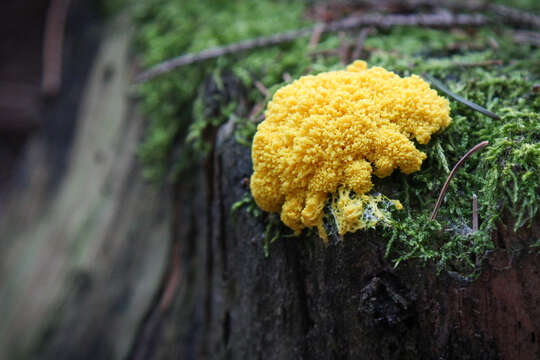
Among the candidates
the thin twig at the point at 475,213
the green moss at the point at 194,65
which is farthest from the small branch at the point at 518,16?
the thin twig at the point at 475,213

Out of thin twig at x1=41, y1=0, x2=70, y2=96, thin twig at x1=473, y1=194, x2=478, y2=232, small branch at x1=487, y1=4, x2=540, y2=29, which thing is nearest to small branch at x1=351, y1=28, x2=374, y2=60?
small branch at x1=487, y1=4, x2=540, y2=29

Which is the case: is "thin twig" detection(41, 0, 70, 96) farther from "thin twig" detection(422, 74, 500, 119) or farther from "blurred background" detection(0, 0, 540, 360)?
"thin twig" detection(422, 74, 500, 119)

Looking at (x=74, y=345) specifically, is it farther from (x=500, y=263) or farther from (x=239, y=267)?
(x=500, y=263)

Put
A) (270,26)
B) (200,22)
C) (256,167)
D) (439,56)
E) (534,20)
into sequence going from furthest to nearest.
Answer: (200,22) < (270,26) < (534,20) < (439,56) < (256,167)

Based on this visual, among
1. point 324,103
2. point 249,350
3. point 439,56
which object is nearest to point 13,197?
point 249,350

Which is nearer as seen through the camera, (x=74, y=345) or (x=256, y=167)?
(x=256, y=167)
